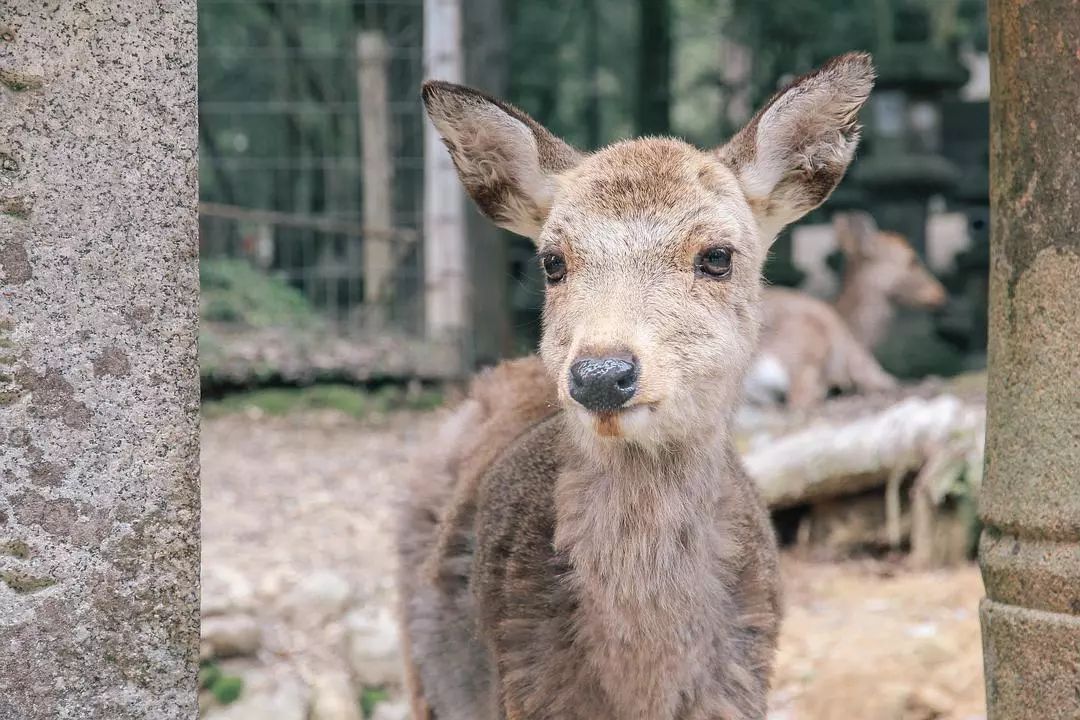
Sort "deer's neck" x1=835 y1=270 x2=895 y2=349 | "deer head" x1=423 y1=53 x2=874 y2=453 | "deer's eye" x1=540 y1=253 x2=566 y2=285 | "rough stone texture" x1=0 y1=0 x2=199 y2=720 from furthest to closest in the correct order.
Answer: "deer's neck" x1=835 y1=270 x2=895 y2=349 → "deer's eye" x1=540 y1=253 x2=566 y2=285 → "deer head" x1=423 y1=53 x2=874 y2=453 → "rough stone texture" x1=0 y1=0 x2=199 y2=720

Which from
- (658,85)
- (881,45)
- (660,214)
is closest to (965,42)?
(881,45)

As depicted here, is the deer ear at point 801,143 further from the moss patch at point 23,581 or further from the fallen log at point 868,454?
the fallen log at point 868,454

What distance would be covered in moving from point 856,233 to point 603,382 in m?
8.82

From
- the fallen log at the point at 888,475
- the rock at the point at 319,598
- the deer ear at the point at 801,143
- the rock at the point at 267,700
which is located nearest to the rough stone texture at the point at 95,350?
the deer ear at the point at 801,143

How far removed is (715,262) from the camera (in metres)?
3.34

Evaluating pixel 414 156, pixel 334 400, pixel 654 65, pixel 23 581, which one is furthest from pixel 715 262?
pixel 654 65

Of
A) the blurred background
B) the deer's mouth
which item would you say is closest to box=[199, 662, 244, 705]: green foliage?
the blurred background

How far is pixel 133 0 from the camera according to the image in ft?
8.84

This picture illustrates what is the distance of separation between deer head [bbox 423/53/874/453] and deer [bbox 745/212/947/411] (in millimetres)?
6316

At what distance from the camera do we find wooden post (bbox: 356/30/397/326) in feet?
34.9

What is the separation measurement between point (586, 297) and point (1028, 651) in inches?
53.5

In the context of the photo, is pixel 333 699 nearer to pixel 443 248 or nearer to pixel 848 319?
pixel 443 248

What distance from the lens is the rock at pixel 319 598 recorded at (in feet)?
19.6

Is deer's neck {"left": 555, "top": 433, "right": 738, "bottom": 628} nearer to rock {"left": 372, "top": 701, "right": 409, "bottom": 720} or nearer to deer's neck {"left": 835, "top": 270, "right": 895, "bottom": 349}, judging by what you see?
rock {"left": 372, "top": 701, "right": 409, "bottom": 720}
